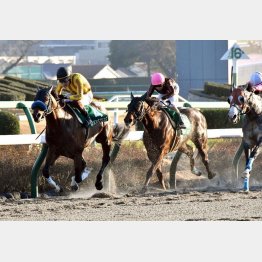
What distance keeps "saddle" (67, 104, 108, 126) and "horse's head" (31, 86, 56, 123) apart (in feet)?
2.07

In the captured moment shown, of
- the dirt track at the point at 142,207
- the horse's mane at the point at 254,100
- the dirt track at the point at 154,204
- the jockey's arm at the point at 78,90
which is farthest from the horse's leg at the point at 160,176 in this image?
the jockey's arm at the point at 78,90

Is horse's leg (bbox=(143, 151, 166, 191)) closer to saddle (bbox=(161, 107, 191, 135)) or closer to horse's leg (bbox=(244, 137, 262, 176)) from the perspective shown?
saddle (bbox=(161, 107, 191, 135))

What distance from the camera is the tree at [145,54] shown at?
276ft

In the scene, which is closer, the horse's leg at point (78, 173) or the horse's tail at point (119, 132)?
the horse's leg at point (78, 173)

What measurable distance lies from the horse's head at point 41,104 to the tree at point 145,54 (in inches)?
2783

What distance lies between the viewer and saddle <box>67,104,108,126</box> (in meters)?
11.9

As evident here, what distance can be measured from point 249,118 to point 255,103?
0.75 ft

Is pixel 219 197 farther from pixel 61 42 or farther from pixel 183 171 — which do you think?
pixel 61 42

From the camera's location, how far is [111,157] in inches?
516

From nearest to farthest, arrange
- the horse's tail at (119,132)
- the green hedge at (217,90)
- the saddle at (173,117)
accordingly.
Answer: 1. the horse's tail at (119,132)
2. the saddle at (173,117)
3. the green hedge at (217,90)

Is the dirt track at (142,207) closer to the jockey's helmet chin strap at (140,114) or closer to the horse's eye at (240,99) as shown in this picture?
the jockey's helmet chin strap at (140,114)

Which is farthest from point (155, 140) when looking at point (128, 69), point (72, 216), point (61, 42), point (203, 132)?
point (61, 42)

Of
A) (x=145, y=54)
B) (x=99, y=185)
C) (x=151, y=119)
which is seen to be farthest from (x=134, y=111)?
(x=145, y=54)

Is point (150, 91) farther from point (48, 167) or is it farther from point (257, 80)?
point (48, 167)
